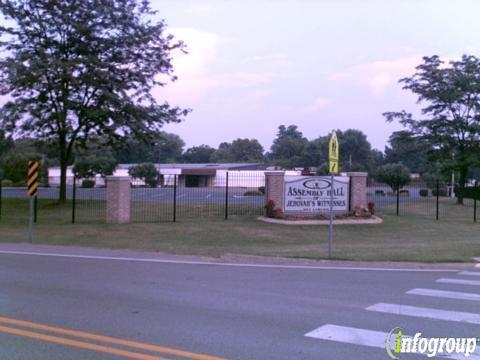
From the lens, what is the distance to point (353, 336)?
6535 millimetres

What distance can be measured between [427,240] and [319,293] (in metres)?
11.4

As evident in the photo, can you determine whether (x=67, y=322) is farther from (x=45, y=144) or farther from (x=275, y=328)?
(x=45, y=144)

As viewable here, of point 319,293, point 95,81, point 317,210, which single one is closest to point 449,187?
point 317,210

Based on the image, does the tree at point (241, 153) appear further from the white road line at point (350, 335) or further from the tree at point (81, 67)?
the white road line at point (350, 335)

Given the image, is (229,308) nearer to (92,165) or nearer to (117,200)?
(117,200)

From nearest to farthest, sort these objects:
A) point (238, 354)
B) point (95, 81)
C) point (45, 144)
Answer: point (238, 354), point (95, 81), point (45, 144)

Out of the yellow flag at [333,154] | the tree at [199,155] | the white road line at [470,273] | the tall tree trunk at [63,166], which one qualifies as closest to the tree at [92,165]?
the tall tree trunk at [63,166]

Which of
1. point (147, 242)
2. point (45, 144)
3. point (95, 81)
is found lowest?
point (147, 242)

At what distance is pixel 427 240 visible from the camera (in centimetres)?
1938

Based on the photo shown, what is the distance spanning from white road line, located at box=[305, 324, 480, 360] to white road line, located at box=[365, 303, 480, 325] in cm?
121

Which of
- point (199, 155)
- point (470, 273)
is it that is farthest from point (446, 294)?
point (199, 155)

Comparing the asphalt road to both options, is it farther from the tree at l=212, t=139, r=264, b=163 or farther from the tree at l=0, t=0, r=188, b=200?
the tree at l=212, t=139, r=264, b=163

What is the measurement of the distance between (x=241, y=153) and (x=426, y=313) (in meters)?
137

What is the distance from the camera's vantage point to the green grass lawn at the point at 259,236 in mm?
15312
